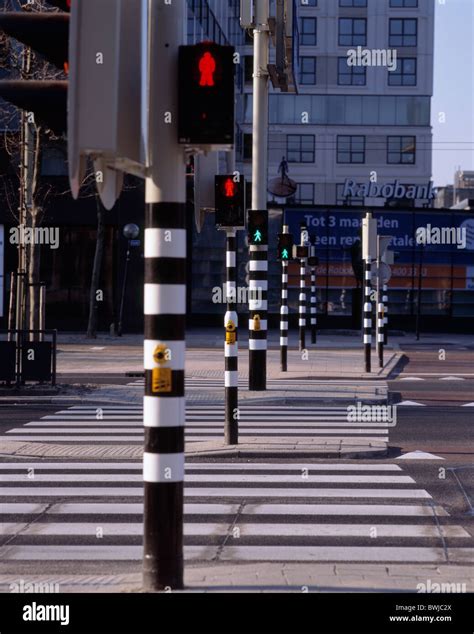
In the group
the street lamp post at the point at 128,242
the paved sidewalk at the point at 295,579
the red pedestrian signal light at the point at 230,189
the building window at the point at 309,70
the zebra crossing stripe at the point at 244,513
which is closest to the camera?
the paved sidewalk at the point at 295,579

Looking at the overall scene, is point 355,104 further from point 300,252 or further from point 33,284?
point 33,284

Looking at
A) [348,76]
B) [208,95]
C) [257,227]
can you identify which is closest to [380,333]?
[257,227]

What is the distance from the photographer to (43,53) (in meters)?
6.69

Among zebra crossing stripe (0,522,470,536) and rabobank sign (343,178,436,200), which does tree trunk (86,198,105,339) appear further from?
rabobank sign (343,178,436,200)

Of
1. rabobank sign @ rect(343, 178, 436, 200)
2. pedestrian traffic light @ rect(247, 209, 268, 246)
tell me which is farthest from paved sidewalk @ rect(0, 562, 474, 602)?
rabobank sign @ rect(343, 178, 436, 200)

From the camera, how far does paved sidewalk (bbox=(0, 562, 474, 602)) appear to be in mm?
7102

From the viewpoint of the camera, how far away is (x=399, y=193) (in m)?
71.9

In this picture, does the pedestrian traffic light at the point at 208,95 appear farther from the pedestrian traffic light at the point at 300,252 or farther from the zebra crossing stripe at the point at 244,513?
the pedestrian traffic light at the point at 300,252

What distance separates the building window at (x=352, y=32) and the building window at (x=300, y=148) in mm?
6683

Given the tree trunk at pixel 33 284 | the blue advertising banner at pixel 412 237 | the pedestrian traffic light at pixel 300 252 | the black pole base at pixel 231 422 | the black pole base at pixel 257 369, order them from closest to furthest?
the black pole base at pixel 231 422, the black pole base at pixel 257 369, the tree trunk at pixel 33 284, the pedestrian traffic light at pixel 300 252, the blue advertising banner at pixel 412 237

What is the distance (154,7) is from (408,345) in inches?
1386

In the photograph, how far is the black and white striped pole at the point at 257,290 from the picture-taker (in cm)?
2066

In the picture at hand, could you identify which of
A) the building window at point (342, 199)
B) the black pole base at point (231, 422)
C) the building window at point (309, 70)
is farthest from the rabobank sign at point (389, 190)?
the black pole base at point (231, 422)
